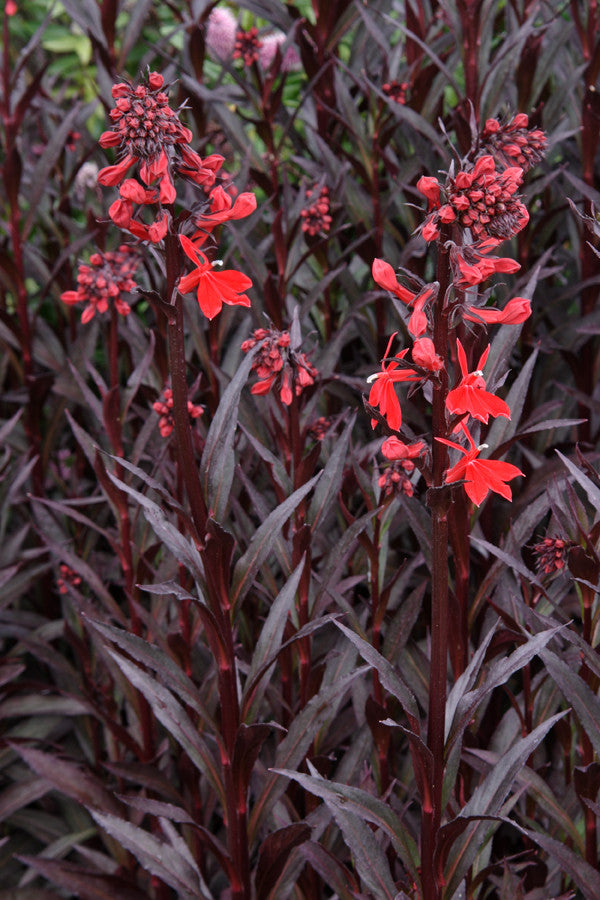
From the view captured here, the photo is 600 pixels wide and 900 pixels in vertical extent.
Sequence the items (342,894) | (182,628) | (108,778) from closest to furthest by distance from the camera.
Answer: (342,894), (182,628), (108,778)

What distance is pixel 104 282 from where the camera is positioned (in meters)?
1.88

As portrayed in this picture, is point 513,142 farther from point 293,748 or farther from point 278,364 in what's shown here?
point 293,748

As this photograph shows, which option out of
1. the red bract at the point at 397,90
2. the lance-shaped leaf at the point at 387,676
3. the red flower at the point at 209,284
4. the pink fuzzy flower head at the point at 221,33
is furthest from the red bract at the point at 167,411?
the pink fuzzy flower head at the point at 221,33

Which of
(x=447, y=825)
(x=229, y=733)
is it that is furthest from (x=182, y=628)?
(x=447, y=825)

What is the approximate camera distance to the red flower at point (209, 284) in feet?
3.72

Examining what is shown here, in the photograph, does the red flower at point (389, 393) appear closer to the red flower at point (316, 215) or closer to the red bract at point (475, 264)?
the red bract at point (475, 264)

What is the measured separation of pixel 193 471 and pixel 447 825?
600mm

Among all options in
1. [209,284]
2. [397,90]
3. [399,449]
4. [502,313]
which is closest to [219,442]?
[209,284]

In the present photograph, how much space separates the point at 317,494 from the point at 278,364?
0.88 feet

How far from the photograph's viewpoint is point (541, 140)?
1.68 m

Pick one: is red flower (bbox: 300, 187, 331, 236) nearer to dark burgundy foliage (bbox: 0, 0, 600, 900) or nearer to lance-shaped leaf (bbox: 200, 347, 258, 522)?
dark burgundy foliage (bbox: 0, 0, 600, 900)

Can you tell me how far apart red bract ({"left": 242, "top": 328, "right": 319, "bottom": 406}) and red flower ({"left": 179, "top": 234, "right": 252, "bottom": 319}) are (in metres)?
0.30

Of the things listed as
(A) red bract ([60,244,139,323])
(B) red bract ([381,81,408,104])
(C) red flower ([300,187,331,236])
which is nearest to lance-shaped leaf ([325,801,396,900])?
(A) red bract ([60,244,139,323])

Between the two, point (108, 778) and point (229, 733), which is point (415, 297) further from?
point (108, 778)
